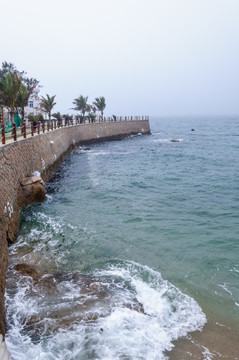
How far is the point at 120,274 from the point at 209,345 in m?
3.14

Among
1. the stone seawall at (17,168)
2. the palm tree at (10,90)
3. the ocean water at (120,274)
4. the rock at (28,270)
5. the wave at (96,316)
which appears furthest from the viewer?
the palm tree at (10,90)

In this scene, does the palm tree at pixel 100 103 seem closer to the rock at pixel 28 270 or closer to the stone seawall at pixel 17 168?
the stone seawall at pixel 17 168

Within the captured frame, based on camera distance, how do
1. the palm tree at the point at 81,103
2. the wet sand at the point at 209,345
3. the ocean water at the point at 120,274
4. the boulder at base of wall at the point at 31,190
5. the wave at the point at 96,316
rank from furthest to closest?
the palm tree at the point at 81,103
the boulder at base of wall at the point at 31,190
the ocean water at the point at 120,274
the wave at the point at 96,316
the wet sand at the point at 209,345

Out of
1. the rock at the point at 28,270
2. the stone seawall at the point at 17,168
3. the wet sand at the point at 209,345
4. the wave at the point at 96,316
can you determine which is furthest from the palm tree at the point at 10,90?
the wet sand at the point at 209,345

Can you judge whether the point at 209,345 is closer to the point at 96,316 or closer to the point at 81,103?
the point at 96,316

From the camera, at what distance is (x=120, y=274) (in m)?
8.42

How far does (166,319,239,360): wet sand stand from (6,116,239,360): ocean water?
0.09 m

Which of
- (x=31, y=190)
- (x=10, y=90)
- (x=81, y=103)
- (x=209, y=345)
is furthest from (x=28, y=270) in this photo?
(x=81, y=103)

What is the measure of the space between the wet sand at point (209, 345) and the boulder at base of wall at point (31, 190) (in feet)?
30.5

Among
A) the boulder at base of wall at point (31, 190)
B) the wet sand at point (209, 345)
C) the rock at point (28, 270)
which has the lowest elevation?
the wet sand at point (209, 345)

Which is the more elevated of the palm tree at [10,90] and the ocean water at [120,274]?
the palm tree at [10,90]

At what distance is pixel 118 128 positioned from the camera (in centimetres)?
5638

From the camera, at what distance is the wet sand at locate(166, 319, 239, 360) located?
5.61 m

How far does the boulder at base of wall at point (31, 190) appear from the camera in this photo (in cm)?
1347
